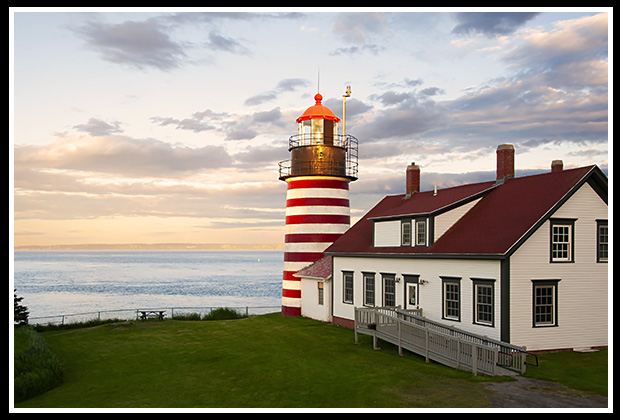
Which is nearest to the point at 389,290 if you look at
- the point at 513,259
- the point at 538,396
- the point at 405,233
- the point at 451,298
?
the point at 405,233

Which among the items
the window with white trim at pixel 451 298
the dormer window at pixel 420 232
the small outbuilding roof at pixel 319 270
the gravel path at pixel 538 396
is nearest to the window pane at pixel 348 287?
the small outbuilding roof at pixel 319 270

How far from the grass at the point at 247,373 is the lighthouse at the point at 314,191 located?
21.0ft

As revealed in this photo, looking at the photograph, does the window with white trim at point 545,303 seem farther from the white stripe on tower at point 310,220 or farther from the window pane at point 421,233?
the white stripe on tower at point 310,220

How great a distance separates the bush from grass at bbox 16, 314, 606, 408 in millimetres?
364

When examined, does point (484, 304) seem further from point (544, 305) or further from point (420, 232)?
point (420, 232)

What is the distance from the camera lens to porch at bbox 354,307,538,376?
1786cm

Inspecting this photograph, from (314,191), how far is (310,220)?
1780 millimetres

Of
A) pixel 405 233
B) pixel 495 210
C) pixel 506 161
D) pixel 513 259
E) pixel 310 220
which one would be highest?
pixel 506 161

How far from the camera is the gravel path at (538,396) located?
14367mm

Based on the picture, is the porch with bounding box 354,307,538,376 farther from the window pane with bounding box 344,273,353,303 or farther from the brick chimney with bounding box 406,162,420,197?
the brick chimney with bounding box 406,162,420,197

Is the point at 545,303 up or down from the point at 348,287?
up

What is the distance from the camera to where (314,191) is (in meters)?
33.7

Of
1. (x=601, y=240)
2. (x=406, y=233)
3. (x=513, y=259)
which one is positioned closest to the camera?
(x=513, y=259)

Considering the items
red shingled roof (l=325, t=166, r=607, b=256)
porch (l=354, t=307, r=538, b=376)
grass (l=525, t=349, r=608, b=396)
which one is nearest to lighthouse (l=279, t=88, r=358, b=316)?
red shingled roof (l=325, t=166, r=607, b=256)
